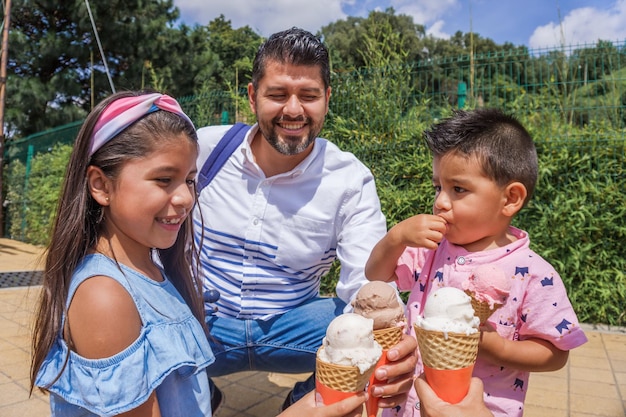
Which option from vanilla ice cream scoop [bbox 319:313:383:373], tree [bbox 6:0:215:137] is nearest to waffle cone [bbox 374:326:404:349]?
vanilla ice cream scoop [bbox 319:313:383:373]

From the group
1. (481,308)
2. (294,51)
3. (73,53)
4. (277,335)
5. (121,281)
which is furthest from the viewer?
(73,53)

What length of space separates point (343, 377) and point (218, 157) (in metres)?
1.77

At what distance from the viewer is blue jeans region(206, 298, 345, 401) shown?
103 inches

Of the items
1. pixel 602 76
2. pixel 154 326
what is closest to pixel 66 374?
pixel 154 326

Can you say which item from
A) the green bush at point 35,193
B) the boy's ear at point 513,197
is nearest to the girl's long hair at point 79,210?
the boy's ear at point 513,197

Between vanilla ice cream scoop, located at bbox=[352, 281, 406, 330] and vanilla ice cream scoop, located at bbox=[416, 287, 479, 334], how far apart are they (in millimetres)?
127

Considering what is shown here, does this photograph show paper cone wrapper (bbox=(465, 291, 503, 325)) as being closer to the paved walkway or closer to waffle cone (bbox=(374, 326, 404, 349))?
waffle cone (bbox=(374, 326, 404, 349))

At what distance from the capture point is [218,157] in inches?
110

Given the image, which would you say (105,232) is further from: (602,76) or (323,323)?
(602,76)

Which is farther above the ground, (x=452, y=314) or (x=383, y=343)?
(x=452, y=314)

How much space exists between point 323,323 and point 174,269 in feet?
2.82

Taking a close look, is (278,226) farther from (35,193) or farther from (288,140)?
(35,193)

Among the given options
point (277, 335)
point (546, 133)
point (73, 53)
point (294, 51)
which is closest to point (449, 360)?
point (277, 335)

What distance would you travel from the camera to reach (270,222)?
→ 263 centimetres
